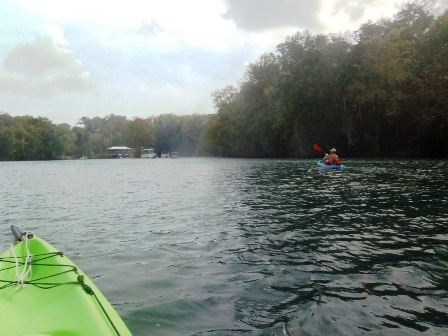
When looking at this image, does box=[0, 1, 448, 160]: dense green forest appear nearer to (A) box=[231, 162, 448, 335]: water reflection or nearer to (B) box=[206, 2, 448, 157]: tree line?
(B) box=[206, 2, 448, 157]: tree line

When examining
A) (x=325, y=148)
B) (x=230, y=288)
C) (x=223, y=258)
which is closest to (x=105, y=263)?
(x=223, y=258)

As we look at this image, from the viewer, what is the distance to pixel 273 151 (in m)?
71.1

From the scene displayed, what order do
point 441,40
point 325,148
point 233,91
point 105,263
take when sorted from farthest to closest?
1. point 233,91
2. point 325,148
3. point 441,40
4. point 105,263

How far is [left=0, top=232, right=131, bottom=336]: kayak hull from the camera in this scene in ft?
11.0

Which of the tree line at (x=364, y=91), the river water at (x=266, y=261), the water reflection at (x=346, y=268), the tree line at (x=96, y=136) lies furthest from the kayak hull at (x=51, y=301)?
the tree line at (x=96, y=136)

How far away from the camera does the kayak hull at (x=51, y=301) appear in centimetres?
335

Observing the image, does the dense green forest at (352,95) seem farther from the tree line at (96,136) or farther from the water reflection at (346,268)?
the tree line at (96,136)

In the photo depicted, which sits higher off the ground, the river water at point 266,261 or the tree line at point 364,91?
the tree line at point 364,91

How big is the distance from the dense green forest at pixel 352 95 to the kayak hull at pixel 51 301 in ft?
148

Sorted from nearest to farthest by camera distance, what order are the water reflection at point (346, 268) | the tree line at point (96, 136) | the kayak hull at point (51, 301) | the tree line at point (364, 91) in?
1. the kayak hull at point (51, 301)
2. the water reflection at point (346, 268)
3. the tree line at point (364, 91)
4. the tree line at point (96, 136)

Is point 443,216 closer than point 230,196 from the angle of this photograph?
Yes

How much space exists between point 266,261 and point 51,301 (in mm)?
4042

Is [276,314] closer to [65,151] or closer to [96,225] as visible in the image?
[96,225]

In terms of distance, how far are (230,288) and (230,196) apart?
1073 centimetres
